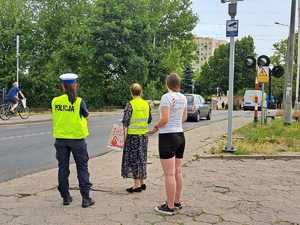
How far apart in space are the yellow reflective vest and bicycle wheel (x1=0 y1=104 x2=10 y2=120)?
61.3 feet

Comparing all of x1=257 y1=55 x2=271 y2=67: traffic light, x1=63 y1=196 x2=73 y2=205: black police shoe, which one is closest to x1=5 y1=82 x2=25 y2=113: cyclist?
x1=257 y1=55 x2=271 y2=67: traffic light

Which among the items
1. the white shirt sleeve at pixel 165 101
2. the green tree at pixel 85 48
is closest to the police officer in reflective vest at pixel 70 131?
the white shirt sleeve at pixel 165 101

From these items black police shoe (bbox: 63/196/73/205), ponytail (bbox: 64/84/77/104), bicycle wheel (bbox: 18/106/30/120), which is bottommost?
black police shoe (bbox: 63/196/73/205)

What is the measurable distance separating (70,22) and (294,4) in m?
25.2

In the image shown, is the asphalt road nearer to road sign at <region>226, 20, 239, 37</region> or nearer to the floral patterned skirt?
the floral patterned skirt

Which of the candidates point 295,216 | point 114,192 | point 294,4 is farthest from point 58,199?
point 294,4

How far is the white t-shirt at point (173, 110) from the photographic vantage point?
6102 mm

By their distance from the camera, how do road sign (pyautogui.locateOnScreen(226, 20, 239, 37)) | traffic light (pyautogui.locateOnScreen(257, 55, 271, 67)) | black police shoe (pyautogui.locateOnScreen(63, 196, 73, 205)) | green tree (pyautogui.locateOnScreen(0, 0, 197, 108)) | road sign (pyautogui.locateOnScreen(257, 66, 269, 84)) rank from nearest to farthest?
black police shoe (pyautogui.locateOnScreen(63, 196, 73, 205)) < road sign (pyautogui.locateOnScreen(226, 20, 239, 37)) < road sign (pyautogui.locateOnScreen(257, 66, 269, 84)) < traffic light (pyautogui.locateOnScreen(257, 55, 271, 67)) < green tree (pyautogui.locateOnScreen(0, 0, 197, 108))

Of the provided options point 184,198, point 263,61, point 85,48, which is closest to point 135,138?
point 184,198

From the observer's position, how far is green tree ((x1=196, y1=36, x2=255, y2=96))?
269 ft

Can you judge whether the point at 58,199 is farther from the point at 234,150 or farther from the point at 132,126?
the point at 234,150

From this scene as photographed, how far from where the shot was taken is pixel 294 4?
20938 millimetres

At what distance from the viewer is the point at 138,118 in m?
7.34

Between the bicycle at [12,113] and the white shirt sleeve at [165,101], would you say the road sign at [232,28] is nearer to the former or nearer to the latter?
the white shirt sleeve at [165,101]
